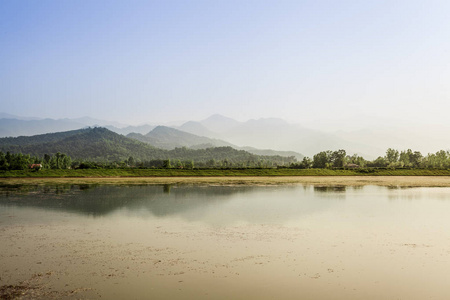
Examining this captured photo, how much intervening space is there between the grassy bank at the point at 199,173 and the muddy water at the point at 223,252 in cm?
4614

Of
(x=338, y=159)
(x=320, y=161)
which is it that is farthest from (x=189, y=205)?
(x=338, y=159)

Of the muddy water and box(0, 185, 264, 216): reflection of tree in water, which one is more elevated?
box(0, 185, 264, 216): reflection of tree in water

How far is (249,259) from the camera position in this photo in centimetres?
1881

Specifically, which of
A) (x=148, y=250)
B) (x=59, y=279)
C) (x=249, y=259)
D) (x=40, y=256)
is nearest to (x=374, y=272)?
(x=249, y=259)

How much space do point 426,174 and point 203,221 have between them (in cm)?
8580

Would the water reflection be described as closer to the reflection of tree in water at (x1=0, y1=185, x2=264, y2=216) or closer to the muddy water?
the reflection of tree in water at (x1=0, y1=185, x2=264, y2=216)

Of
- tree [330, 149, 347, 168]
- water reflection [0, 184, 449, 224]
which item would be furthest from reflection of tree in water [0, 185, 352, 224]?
tree [330, 149, 347, 168]

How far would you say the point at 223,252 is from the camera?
20.0 metres

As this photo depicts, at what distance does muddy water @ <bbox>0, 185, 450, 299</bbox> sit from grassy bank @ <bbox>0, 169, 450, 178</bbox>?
4614cm

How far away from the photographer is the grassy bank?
78625 mm

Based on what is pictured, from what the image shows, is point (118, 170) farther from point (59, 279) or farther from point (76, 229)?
point (59, 279)

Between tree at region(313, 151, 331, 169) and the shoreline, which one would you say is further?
tree at region(313, 151, 331, 169)

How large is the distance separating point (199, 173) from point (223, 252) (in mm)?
68477

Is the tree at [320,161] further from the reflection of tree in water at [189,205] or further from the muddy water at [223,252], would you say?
the muddy water at [223,252]
